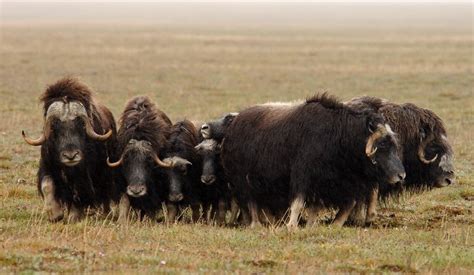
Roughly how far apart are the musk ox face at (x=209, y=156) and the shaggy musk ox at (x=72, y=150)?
0.99 meters

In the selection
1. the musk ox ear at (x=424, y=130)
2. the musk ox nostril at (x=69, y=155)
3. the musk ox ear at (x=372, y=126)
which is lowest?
the musk ox nostril at (x=69, y=155)

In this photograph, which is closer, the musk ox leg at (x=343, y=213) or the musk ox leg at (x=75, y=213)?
the musk ox leg at (x=343, y=213)

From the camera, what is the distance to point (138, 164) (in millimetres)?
10016

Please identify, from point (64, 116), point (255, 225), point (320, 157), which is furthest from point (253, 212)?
point (64, 116)

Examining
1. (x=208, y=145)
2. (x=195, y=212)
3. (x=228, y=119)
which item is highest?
(x=228, y=119)

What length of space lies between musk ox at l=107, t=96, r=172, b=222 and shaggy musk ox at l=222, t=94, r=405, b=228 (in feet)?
3.13

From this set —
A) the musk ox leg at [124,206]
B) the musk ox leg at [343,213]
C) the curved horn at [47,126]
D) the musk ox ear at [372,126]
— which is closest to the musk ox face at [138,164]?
the musk ox leg at [124,206]

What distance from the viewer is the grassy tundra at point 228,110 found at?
7.57m

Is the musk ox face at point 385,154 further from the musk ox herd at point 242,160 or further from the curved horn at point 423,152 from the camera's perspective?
the curved horn at point 423,152

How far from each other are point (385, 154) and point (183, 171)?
2.25 meters

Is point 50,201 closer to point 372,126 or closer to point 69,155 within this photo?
point 69,155

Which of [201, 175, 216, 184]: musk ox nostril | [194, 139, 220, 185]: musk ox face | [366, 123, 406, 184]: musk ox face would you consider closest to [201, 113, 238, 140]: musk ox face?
[194, 139, 220, 185]: musk ox face

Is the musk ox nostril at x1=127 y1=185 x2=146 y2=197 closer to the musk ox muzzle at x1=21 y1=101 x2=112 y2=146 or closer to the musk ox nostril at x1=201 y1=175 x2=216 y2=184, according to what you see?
the musk ox muzzle at x1=21 y1=101 x2=112 y2=146

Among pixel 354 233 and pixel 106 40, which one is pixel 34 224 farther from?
pixel 106 40
